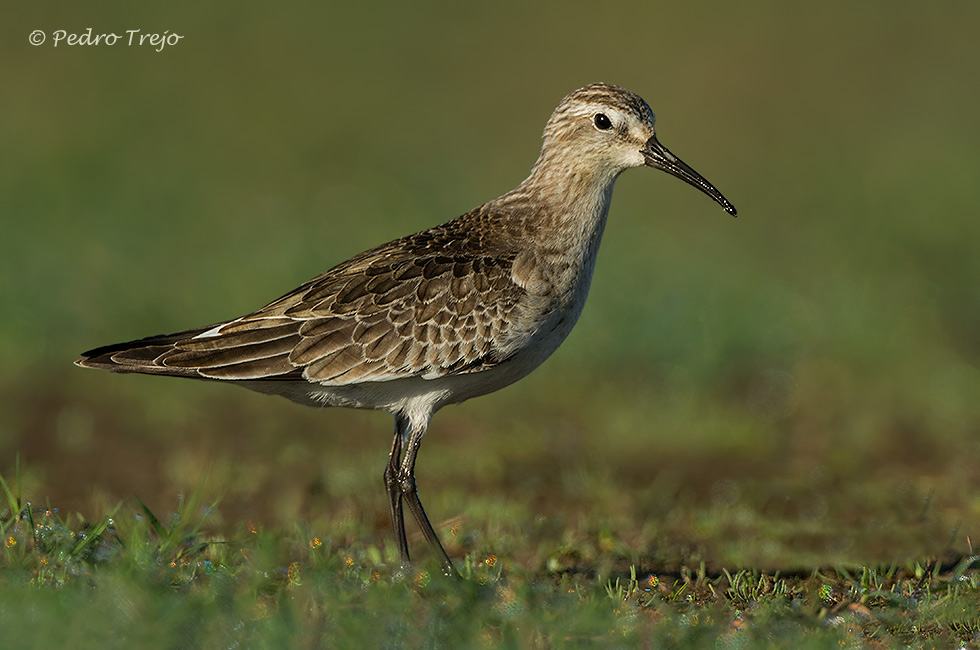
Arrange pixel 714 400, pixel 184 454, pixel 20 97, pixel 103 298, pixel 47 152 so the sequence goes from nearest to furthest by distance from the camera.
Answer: pixel 184 454, pixel 714 400, pixel 103 298, pixel 47 152, pixel 20 97

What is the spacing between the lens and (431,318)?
6.60 m

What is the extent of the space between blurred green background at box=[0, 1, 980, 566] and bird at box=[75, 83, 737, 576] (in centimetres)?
123

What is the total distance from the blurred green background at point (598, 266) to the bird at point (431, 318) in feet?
4.04

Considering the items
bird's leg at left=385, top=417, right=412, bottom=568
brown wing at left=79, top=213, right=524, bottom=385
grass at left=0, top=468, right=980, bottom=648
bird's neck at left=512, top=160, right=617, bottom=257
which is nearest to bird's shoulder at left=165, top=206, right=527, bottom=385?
brown wing at left=79, top=213, right=524, bottom=385

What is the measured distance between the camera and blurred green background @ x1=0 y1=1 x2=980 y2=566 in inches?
348

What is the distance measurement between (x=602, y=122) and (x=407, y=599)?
3.04 meters

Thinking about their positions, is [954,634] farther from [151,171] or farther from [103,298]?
[151,171]

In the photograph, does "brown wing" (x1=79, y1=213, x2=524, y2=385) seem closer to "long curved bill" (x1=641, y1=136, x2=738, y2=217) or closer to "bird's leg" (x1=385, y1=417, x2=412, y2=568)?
"bird's leg" (x1=385, y1=417, x2=412, y2=568)

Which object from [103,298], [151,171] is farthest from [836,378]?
[151,171]

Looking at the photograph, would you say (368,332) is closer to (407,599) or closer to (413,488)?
(413,488)

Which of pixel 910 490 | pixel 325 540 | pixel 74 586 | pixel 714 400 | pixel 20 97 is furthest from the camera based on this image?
pixel 20 97

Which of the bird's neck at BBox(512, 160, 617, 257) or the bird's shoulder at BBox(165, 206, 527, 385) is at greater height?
the bird's neck at BBox(512, 160, 617, 257)

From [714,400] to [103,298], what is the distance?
220 inches

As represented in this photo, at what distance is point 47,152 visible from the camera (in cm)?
1616
